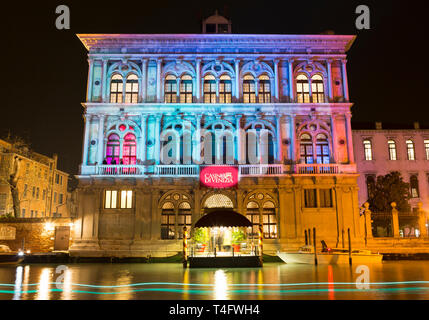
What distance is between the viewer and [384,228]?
36.1 m

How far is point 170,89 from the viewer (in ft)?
111

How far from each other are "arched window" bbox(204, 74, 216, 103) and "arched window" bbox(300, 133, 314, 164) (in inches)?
341

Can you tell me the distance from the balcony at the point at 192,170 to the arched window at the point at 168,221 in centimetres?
273

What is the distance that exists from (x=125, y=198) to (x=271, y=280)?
58.7 feet

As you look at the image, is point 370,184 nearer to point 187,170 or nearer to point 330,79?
point 330,79

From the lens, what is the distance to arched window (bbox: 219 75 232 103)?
111ft

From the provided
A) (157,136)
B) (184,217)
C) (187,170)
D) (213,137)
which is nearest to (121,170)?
(157,136)

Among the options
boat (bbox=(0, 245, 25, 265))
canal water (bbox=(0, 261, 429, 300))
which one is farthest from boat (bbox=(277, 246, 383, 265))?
boat (bbox=(0, 245, 25, 265))

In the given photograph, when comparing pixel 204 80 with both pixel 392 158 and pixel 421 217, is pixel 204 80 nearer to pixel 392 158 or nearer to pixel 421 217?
pixel 421 217

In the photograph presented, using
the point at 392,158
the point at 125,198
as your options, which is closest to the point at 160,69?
the point at 125,198

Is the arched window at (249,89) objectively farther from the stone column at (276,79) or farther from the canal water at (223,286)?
the canal water at (223,286)

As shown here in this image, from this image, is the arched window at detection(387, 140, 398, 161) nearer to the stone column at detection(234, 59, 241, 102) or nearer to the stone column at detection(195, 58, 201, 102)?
the stone column at detection(234, 59, 241, 102)

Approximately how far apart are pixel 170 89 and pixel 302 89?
11866 millimetres

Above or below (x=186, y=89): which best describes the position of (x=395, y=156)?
below
